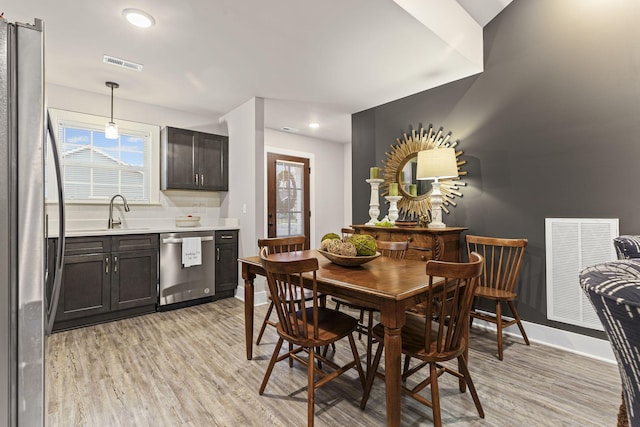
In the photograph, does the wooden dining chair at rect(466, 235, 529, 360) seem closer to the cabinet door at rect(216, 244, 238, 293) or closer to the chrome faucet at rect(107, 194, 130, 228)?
the cabinet door at rect(216, 244, 238, 293)

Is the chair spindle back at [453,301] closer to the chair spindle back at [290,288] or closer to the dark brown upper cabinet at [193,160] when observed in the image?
the chair spindle back at [290,288]

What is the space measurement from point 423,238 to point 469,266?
1.57 meters

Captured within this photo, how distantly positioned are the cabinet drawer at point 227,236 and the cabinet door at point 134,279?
0.72 metres

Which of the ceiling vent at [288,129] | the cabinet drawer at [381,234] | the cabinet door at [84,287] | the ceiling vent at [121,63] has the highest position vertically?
the ceiling vent at [288,129]

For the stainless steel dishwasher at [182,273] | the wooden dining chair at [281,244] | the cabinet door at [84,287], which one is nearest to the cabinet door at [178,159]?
the stainless steel dishwasher at [182,273]

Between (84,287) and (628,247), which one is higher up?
(628,247)

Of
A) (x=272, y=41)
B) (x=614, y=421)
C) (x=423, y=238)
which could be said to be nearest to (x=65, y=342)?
(x=272, y=41)

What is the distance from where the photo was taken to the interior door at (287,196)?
5316 millimetres

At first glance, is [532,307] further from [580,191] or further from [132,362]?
[132,362]

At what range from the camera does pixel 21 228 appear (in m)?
1.01

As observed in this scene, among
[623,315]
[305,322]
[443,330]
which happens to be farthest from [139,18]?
[623,315]

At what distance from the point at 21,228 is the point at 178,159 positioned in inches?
122

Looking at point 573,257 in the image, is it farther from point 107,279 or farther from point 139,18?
point 107,279

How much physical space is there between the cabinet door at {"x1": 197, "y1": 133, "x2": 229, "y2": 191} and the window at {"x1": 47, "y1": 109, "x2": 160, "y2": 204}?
550mm
